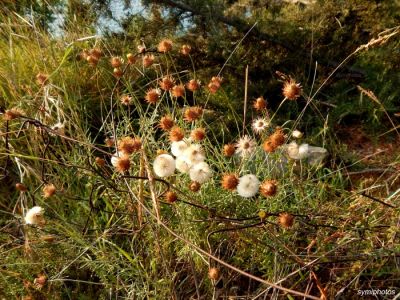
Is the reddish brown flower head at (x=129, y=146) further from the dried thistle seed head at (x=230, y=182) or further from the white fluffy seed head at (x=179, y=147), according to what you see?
the dried thistle seed head at (x=230, y=182)

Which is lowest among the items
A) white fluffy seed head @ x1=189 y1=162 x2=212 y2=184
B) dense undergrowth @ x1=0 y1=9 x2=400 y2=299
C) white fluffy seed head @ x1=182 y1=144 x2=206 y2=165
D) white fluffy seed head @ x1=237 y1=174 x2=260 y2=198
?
dense undergrowth @ x1=0 y1=9 x2=400 y2=299

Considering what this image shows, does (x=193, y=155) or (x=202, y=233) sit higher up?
(x=193, y=155)

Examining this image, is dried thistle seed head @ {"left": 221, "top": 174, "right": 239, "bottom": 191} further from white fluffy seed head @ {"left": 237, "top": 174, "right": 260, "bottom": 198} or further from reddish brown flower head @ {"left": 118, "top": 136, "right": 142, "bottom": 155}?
reddish brown flower head @ {"left": 118, "top": 136, "right": 142, "bottom": 155}

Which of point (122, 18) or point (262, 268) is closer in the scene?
→ point (262, 268)

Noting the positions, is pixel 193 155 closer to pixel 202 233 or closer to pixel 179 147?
pixel 179 147

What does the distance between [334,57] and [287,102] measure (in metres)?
0.45

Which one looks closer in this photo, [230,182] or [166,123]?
[230,182]

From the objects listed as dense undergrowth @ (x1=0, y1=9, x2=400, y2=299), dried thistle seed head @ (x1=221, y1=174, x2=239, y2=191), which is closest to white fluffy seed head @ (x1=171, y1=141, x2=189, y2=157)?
dense undergrowth @ (x1=0, y1=9, x2=400, y2=299)

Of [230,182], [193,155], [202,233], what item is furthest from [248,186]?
[202,233]

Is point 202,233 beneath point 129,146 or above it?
beneath

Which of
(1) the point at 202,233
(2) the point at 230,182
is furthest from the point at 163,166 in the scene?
(1) the point at 202,233

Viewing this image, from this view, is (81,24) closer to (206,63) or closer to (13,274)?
(206,63)

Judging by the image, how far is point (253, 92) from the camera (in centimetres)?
284

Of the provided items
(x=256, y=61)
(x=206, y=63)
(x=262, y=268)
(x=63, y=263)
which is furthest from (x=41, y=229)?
(x=256, y=61)
